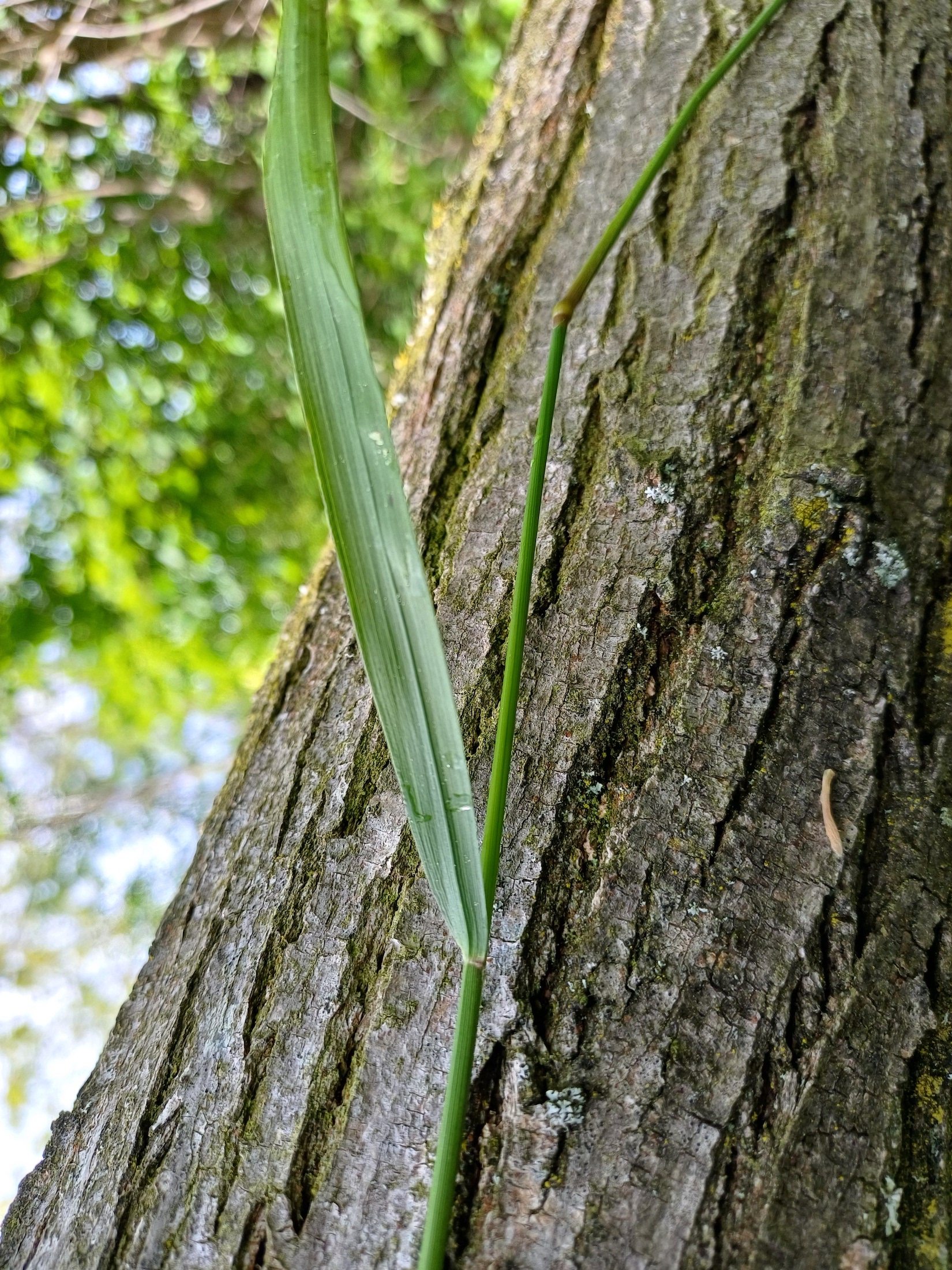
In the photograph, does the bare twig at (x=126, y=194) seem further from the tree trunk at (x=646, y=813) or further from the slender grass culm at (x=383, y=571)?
the slender grass culm at (x=383, y=571)

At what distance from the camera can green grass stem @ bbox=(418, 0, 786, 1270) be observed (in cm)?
36

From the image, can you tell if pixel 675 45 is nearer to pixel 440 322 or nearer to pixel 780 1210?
pixel 440 322

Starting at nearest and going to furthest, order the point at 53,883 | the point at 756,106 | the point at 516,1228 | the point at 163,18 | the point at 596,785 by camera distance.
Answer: the point at 516,1228 → the point at 596,785 → the point at 756,106 → the point at 163,18 → the point at 53,883

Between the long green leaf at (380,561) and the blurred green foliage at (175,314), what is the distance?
1822 mm

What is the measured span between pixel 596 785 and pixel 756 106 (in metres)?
0.58

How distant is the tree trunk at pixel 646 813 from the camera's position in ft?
1.28

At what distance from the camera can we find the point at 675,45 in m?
0.76

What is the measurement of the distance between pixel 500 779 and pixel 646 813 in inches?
3.5

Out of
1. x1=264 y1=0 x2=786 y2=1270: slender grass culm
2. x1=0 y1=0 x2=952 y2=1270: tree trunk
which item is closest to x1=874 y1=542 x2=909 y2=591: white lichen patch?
x1=0 y1=0 x2=952 y2=1270: tree trunk

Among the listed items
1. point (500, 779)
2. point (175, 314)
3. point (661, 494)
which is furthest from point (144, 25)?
point (500, 779)

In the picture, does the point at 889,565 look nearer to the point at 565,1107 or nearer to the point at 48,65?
the point at 565,1107

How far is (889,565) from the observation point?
0.54m

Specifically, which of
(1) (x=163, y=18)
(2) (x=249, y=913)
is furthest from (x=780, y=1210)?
(1) (x=163, y=18)

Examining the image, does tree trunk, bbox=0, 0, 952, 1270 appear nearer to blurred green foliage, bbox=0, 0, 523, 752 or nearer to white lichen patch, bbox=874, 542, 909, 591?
white lichen patch, bbox=874, 542, 909, 591
